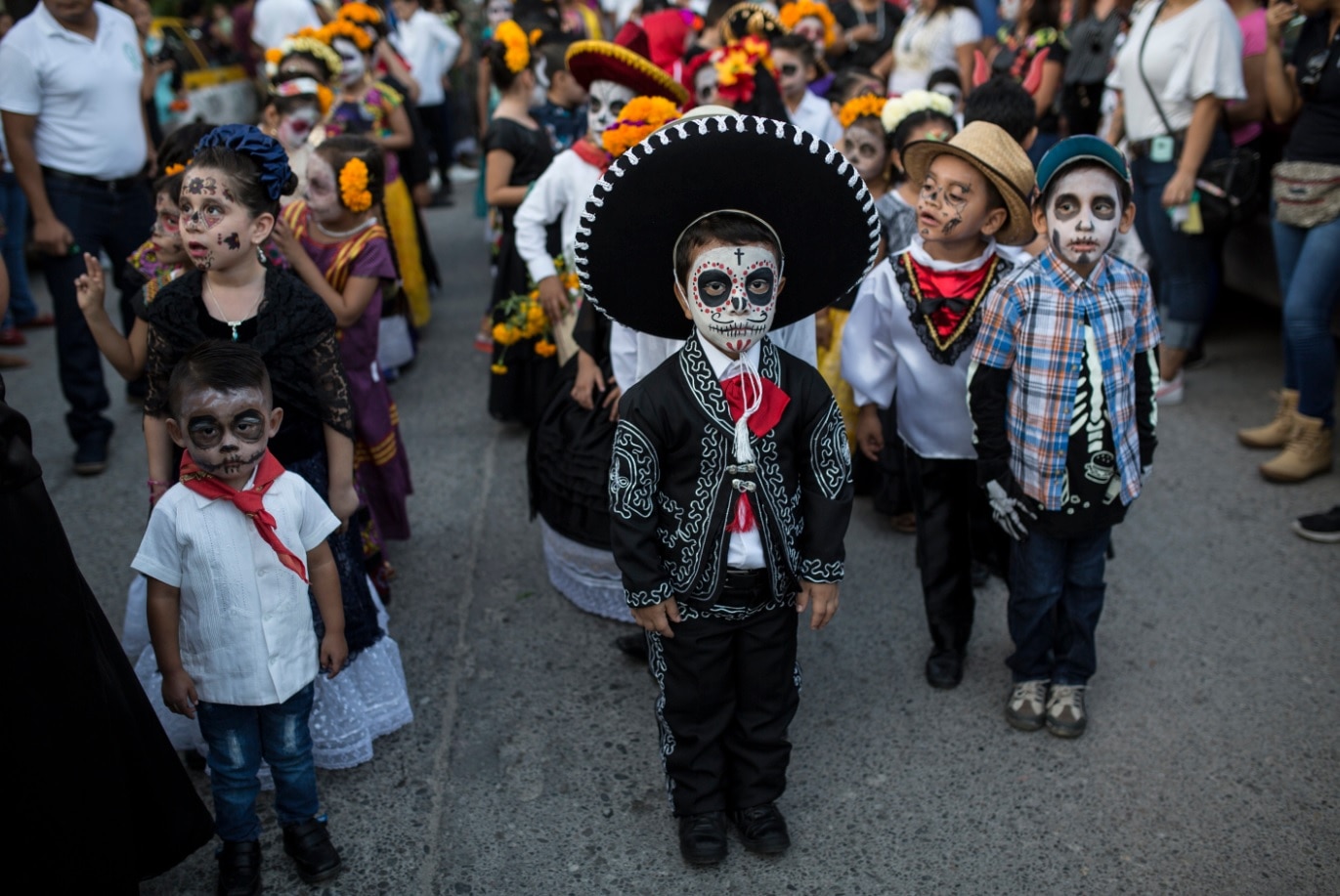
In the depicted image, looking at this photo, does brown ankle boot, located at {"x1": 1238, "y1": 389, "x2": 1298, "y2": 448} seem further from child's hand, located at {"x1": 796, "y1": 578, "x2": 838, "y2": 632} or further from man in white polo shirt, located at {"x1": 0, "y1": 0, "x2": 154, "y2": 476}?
man in white polo shirt, located at {"x1": 0, "y1": 0, "x2": 154, "y2": 476}

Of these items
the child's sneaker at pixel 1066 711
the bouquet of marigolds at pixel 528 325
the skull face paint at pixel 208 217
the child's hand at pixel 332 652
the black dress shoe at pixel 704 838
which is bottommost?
the black dress shoe at pixel 704 838

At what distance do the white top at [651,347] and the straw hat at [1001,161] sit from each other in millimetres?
644

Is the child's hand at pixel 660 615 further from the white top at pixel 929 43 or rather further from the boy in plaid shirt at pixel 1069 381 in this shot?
the white top at pixel 929 43

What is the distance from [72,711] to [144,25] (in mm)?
6295

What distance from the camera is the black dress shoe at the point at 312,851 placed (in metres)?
A: 2.89

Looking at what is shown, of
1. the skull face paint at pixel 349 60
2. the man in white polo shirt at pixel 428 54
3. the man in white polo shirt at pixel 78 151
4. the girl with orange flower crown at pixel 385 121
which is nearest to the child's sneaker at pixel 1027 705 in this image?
the man in white polo shirt at pixel 78 151

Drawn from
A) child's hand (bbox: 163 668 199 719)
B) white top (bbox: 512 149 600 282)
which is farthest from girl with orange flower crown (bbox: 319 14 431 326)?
child's hand (bbox: 163 668 199 719)

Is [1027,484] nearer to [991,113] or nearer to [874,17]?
[991,113]

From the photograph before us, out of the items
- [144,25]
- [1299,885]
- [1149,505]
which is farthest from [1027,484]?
[144,25]

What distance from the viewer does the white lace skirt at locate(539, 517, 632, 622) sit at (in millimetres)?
4035

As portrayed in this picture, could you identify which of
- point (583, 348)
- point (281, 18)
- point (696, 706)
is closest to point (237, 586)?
point (696, 706)

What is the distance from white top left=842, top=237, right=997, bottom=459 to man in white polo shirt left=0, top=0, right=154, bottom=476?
11.5 ft

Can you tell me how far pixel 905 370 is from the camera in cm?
357

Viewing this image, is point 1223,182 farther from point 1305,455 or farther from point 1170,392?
point 1305,455
